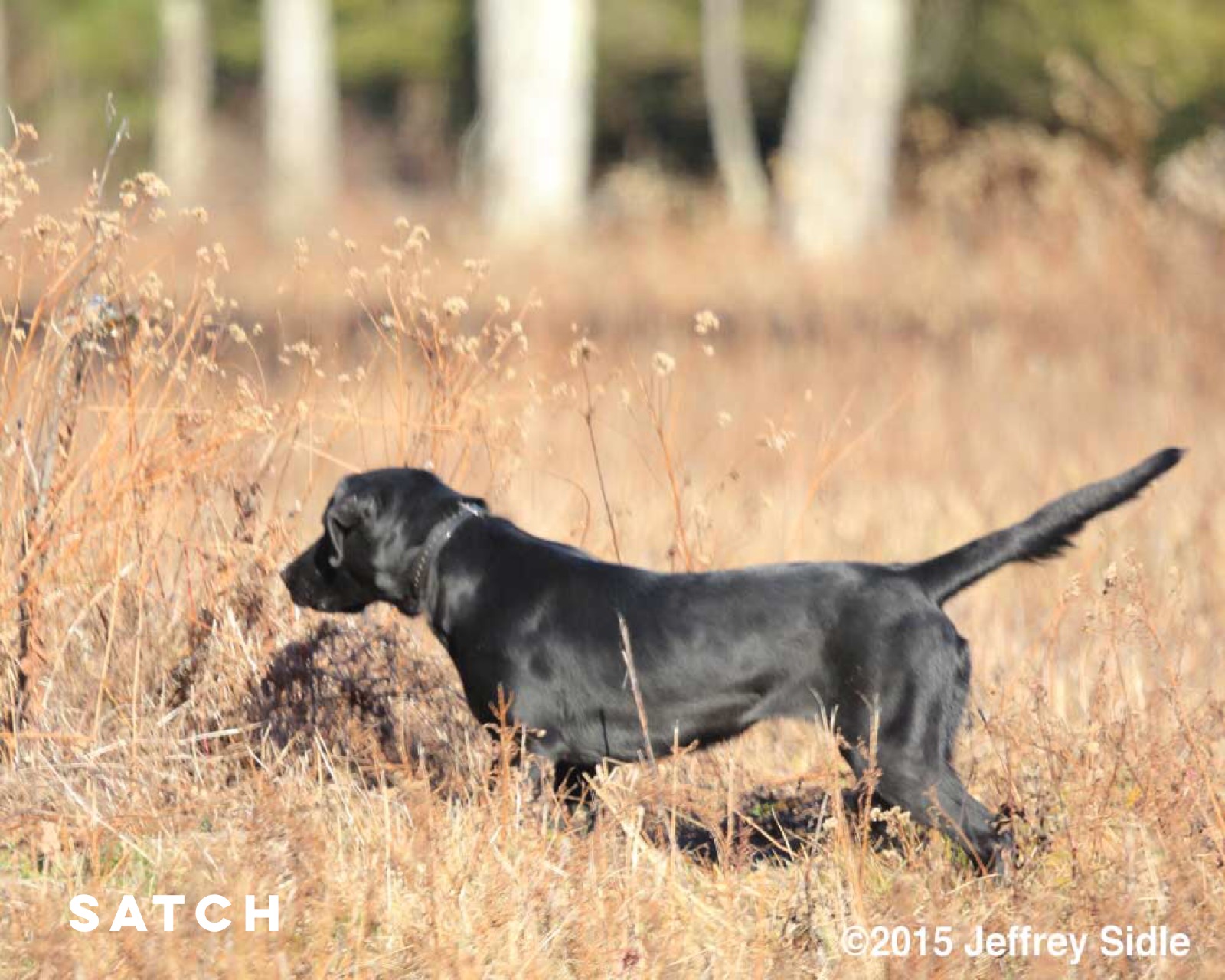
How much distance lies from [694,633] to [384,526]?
757 mm

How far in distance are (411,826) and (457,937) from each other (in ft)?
1.30

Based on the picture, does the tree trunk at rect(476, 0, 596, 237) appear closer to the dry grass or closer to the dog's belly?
the dry grass

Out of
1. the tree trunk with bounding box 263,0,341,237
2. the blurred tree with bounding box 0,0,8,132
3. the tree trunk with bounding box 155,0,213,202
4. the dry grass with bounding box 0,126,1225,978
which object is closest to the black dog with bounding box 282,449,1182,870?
the dry grass with bounding box 0,126,1225,978

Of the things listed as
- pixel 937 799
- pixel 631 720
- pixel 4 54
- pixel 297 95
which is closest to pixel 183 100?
pixel 4 54

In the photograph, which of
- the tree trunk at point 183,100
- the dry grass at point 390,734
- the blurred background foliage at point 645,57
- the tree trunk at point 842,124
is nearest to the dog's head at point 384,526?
the dry grass at point 390,734

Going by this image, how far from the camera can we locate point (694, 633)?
383cm

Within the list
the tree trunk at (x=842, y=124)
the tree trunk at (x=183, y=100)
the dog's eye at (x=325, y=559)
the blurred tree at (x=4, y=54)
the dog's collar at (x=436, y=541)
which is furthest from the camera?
the tree trunk at (x=183, y=100)

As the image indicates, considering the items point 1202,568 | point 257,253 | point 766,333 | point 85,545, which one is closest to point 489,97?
point 257,253

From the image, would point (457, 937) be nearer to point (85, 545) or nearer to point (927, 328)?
point (85, 545)

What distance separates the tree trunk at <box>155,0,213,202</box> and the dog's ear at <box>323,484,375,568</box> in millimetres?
24240

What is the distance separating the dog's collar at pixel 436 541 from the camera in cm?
399

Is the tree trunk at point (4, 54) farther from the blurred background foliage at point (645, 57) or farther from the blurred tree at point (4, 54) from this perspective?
the blurred background foliage at point (645, 57)

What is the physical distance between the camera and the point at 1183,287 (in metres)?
11.5

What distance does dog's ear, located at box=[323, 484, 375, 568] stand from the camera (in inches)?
157
